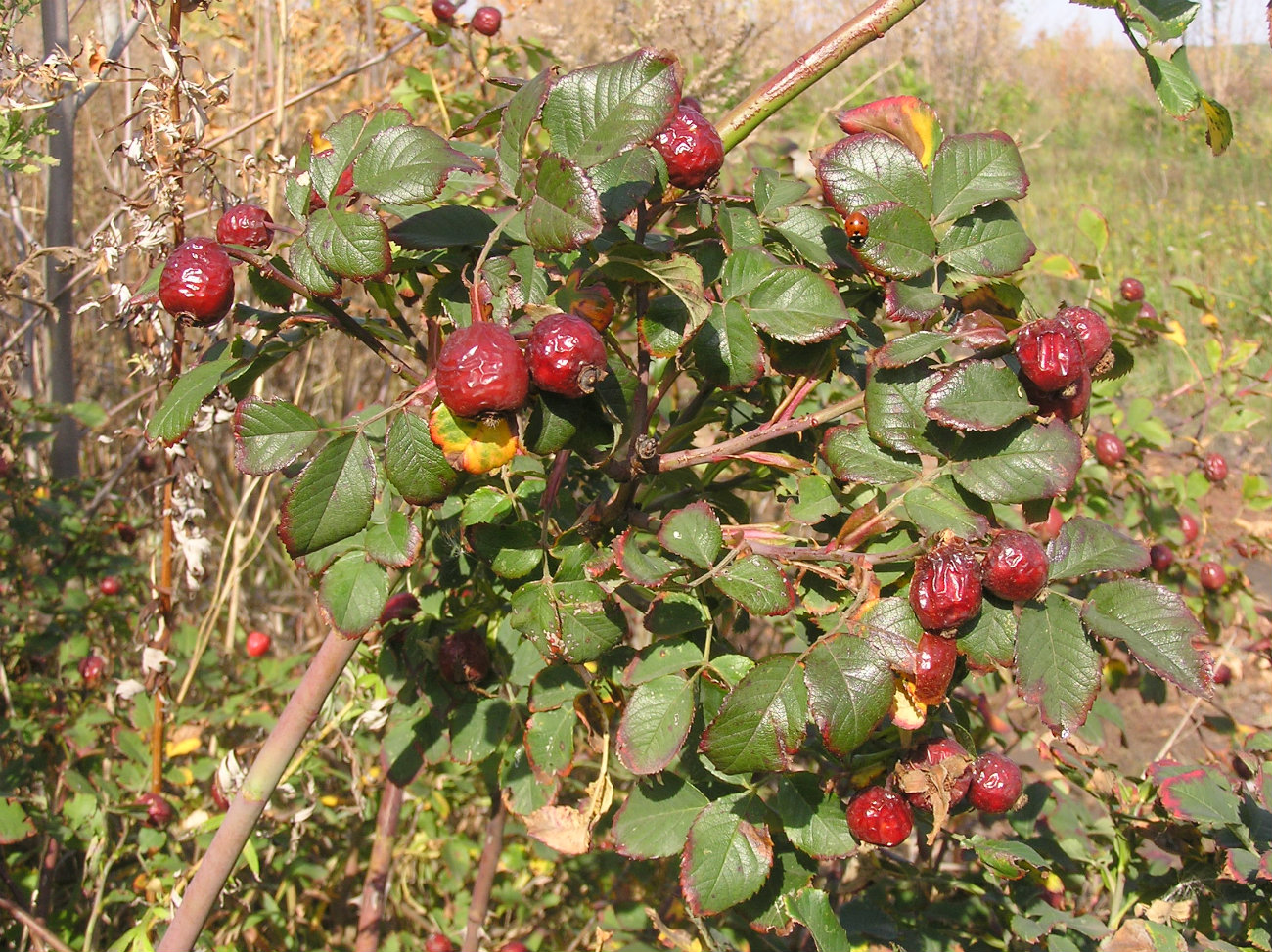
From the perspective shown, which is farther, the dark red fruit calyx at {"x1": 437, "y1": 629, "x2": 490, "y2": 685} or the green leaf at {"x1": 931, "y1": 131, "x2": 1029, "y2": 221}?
the dark red fruit calyx at {"x1": 437, "y1": 629, "x2": 490, "y2": 685}

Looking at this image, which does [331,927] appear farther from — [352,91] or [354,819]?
[352,91]

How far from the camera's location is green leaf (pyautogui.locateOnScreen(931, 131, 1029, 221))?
2.46ft

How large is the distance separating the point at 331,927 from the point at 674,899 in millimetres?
711

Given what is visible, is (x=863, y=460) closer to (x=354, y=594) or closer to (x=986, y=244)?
(x=986, y=244)

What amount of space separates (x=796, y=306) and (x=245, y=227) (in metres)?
0.41

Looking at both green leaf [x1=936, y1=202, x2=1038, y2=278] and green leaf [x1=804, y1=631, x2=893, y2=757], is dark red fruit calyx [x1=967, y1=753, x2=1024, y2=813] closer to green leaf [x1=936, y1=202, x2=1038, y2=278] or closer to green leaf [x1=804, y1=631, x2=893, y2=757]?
green leaf [x1=804, y1=631, x2=893, y2=757]

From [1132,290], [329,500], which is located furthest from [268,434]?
[1132,290]

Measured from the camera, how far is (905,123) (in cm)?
78

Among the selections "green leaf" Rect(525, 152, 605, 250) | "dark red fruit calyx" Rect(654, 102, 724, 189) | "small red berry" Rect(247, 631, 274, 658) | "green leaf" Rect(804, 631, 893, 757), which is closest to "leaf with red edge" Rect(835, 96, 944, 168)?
"dark red fruit calyx" Rect(654, 102, 724, 189)

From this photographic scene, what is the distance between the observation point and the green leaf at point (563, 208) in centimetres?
58

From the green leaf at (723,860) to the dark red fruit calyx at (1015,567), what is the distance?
30cm

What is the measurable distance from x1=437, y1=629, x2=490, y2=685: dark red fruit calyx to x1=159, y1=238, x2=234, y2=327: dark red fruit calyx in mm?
399

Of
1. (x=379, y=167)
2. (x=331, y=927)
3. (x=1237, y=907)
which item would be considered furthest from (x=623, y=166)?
(x=331, y=927)

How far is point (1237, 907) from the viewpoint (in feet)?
3.41
